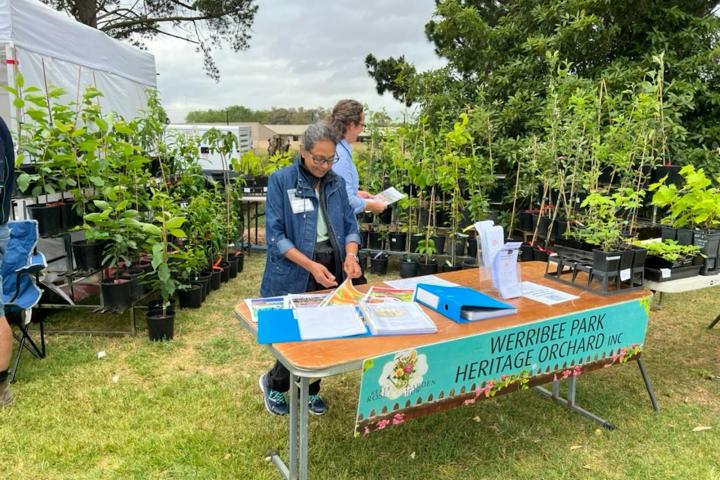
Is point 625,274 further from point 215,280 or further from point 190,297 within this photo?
point 215,280

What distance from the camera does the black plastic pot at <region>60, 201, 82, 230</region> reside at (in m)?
3.82

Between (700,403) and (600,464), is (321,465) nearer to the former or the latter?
(600,464)

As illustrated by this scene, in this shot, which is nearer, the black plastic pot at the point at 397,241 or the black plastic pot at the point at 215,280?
the black plastic pot at the point at 215,280

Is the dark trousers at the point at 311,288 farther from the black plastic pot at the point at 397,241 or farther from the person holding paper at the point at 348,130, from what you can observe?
the black plastic pot at the point at 397,241

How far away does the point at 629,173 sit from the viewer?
322cm

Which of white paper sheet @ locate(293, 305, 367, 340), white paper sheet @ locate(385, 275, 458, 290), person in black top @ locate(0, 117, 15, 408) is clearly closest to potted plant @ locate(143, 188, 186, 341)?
person in black top @ locate(0, 117, 15, 408)

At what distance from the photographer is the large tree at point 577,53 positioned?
5387mm

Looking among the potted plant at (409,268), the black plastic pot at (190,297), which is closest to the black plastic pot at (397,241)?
the potted plant at (409,268)

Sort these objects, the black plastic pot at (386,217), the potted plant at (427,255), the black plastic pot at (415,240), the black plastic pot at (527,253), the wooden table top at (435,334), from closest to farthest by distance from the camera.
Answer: the wooden table top at (435,334) < the black plastic pot at (527,253) < the potted plant at (427,255) < the black plastic pot at (415,240) < the black plastic pot at (386,217)

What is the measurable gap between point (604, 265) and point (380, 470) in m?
1.38

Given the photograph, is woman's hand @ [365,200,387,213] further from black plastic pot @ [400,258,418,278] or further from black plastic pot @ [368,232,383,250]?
black plastic pot @ [368,232,383,250]

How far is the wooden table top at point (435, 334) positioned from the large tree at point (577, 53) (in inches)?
127

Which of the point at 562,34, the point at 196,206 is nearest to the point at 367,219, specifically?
the point at 196,206

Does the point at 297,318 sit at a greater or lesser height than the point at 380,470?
greater
